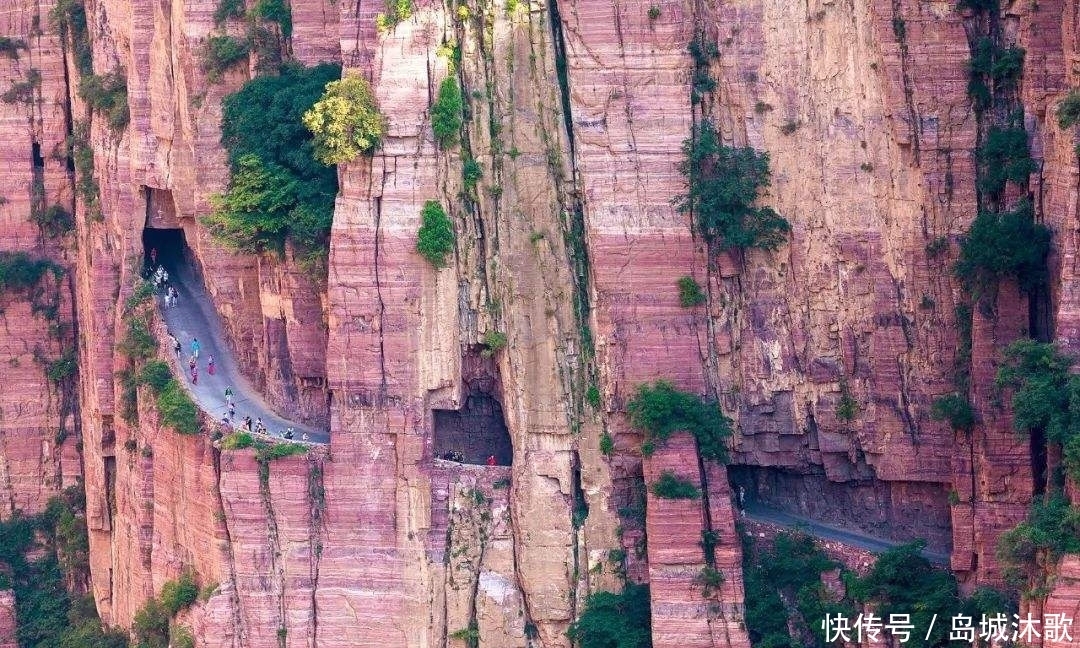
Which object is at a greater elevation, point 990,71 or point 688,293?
point 990,71

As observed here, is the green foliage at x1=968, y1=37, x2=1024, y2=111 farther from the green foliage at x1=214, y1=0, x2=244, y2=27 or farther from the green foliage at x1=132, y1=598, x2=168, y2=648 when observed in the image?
the green foliage at x1=132, y1=598, x2=168, y2=648

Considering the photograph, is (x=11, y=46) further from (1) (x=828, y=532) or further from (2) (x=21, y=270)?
(1) (x=828, y=532)

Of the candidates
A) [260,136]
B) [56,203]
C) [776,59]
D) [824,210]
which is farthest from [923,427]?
[56,203]

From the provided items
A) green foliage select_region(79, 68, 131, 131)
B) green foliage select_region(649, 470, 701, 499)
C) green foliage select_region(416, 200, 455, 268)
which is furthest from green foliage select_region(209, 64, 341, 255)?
green foliage select_region(649, 470, 701, 499)

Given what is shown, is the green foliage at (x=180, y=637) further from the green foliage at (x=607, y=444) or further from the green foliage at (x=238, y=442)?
the green foliage at (x=607, y=444)

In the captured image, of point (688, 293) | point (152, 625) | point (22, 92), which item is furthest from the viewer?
point (22, 92)

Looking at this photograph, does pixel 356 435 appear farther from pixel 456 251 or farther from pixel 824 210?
pixel 824 210

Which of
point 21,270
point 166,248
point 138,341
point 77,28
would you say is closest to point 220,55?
point 166,248
